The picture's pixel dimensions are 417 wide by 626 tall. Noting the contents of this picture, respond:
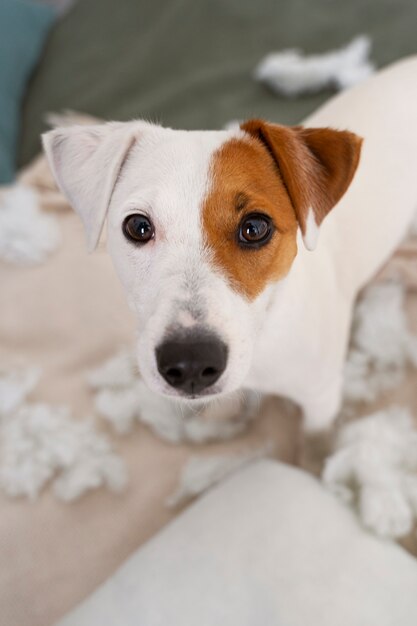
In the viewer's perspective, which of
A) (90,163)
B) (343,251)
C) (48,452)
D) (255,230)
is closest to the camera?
(255,230)

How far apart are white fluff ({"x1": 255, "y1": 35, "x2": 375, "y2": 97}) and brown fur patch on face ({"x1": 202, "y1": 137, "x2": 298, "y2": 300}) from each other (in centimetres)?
116

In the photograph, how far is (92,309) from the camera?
174cm

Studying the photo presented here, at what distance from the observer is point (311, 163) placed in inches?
40.8

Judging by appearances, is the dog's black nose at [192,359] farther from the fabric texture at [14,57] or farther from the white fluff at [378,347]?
the fabric texture at [14,57]

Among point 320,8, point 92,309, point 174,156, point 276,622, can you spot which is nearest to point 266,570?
point 276,622

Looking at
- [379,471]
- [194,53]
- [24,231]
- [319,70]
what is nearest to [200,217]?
[379,471]

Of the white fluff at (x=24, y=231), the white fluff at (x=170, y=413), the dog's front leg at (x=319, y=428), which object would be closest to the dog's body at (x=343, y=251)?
the dog's front leg at (x=319, y=428)

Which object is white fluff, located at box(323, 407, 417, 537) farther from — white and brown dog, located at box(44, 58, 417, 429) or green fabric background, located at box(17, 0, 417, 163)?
green fabric background, located at box(17, 0, 417, 163)

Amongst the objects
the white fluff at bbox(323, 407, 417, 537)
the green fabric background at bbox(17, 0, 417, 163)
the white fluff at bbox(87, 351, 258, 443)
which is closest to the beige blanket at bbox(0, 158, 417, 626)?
the white fluff at bbox(87, 351, 258, 443)

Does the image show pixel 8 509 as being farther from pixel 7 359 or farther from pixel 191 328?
pixel 191 328

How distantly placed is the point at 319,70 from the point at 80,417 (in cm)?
151

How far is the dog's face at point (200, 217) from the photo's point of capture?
0.88 metres

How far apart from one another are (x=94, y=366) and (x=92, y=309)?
0.19 meters

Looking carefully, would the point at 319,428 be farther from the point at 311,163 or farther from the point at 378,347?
the point at 311,163
